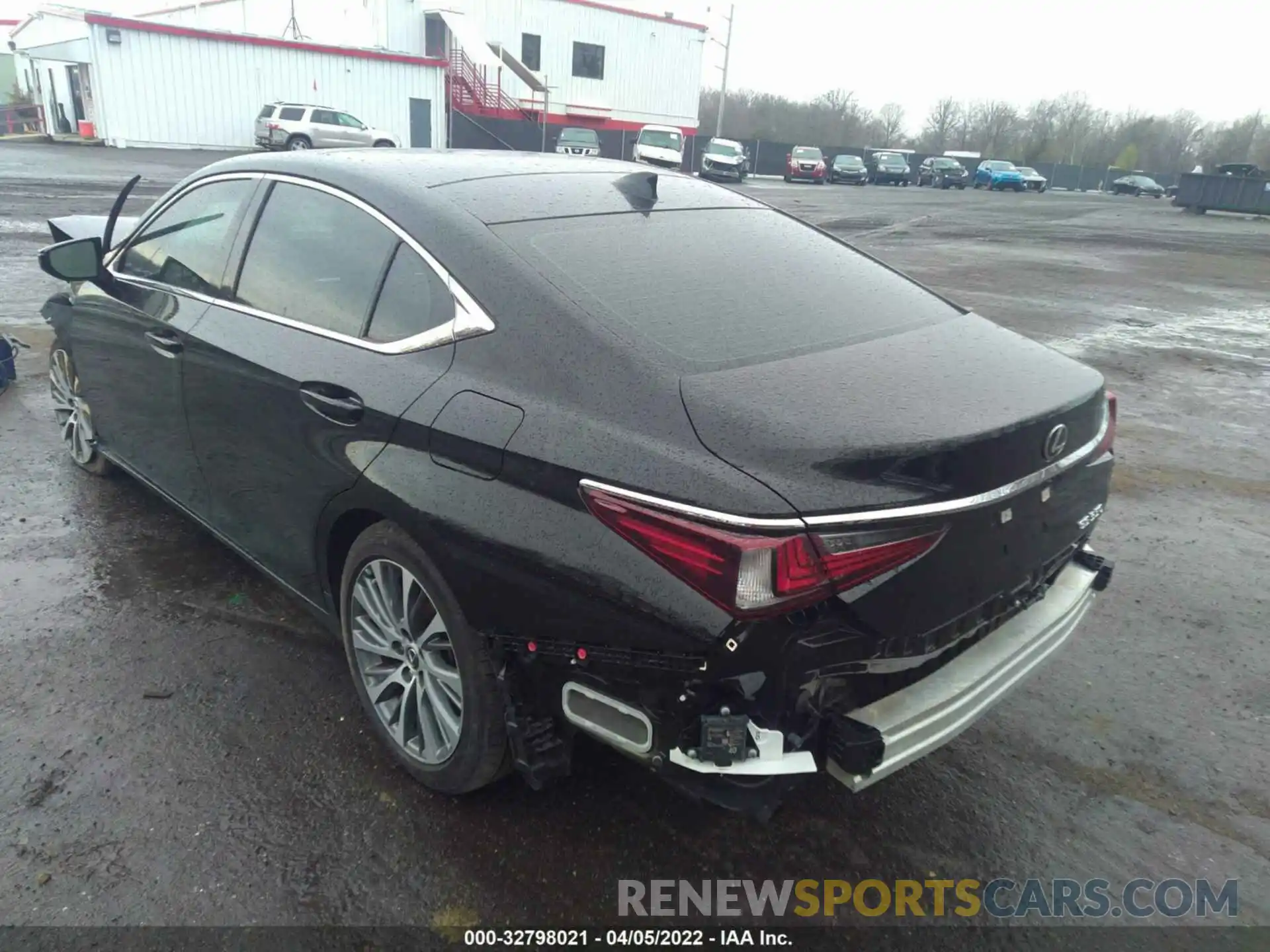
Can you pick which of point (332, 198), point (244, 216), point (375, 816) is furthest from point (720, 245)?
point (375, 816)

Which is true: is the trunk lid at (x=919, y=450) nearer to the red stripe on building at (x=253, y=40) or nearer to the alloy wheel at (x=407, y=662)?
the alloy wheel at (x=407, y=662)

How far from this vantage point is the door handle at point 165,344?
3.43 metres

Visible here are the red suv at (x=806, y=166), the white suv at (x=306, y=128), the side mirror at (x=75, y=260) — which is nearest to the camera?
the side mirror at (x=75, y=260)

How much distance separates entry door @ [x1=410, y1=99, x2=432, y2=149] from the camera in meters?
38.0

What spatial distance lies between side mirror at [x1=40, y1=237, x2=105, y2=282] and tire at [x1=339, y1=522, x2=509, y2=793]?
2160 mm

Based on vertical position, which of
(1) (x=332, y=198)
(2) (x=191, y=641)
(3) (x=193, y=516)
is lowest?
(2) (x=191, y=641)

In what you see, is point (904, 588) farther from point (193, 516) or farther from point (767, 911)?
point (193, 516)

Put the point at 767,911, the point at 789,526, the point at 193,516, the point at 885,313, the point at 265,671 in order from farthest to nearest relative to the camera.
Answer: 1. the point at 193,516
2. the point at 265,671
3. the point at 885,313
4. the point at 767,911
5. the point at 789,526

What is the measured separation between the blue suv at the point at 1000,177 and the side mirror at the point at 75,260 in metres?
53.9

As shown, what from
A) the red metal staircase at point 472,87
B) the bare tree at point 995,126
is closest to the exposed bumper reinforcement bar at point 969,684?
the red metal staircase at point 472,87

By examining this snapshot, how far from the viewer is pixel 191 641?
133 inches

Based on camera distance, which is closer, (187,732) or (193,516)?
(187,732)

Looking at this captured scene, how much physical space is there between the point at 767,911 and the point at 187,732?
184cm

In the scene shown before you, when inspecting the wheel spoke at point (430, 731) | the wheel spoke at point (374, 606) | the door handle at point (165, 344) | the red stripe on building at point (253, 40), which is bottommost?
the wheel spoke at point (430, 731)
